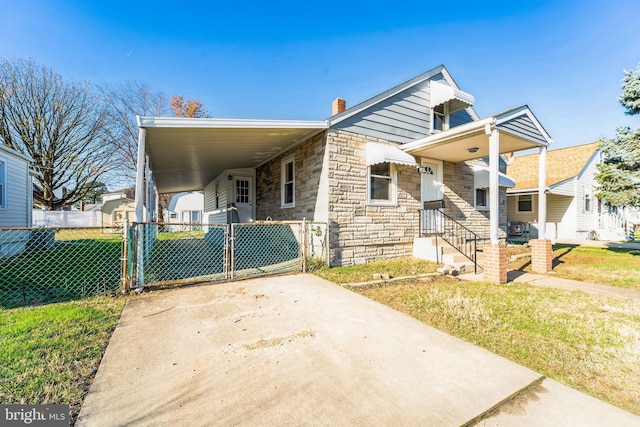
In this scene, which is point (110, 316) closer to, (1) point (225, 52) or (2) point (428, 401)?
(2) point (428, 401)

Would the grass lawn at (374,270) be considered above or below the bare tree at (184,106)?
below

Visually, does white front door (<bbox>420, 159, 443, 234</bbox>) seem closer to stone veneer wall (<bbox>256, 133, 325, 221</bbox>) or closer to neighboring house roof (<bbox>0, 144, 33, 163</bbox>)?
stone veneer wall (<bbox>256, 133, 325, 221</bbox>)

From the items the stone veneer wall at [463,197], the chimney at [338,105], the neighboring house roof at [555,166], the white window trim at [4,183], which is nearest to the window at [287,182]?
the chimney at [338,105]

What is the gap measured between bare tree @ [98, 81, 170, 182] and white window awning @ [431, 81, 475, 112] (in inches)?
812

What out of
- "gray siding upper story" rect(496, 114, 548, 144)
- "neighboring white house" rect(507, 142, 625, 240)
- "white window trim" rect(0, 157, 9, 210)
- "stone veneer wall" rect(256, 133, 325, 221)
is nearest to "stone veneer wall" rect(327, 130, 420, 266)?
"stone veneer wall" rect(256, 133, 325, 221)

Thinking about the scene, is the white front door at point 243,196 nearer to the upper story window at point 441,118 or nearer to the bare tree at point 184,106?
the upper story window at point 441,118

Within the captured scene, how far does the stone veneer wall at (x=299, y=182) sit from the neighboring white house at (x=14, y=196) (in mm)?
7679

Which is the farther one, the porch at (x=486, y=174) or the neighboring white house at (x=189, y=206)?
the neighboring white house at (x=189, y=206)

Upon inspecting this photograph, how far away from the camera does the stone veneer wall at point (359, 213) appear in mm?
7129

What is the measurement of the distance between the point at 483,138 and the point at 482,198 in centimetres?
444

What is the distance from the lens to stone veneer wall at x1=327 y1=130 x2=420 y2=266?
7.13 meters

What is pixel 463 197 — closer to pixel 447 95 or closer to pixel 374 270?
pixel 447 95

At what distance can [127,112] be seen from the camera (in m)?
20.2

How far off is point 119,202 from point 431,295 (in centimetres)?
2927
